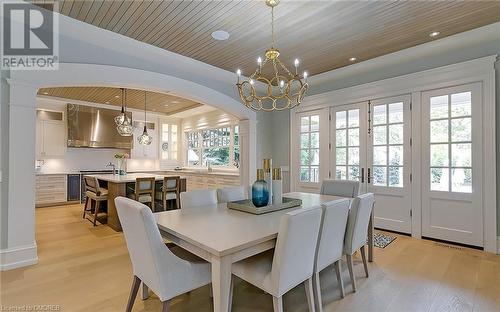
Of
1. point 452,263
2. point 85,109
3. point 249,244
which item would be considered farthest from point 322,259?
point 85,109

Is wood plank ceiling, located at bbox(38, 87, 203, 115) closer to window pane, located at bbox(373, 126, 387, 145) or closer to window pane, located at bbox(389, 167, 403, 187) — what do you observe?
window pane, located at bbox(373, 126, 387, 145)

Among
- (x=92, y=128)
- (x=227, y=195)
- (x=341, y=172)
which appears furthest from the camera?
(x=92, y=128)

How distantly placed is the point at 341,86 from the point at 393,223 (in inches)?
98.6

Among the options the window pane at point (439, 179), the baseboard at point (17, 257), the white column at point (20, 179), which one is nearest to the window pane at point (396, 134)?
the window pane at point (439, 179)

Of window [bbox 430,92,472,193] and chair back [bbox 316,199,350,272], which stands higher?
window [bbox 430,92,472,193]

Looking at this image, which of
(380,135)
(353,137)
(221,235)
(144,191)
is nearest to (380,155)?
(380,135)

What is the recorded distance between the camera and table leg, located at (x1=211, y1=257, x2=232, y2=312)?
1396 millimetres

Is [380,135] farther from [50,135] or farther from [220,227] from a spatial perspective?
[50,135]

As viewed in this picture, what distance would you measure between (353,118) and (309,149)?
1037 mm

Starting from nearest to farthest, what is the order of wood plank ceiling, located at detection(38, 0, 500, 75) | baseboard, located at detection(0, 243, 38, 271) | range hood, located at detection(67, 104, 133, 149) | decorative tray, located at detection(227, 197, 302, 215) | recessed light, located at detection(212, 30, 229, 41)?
decorative tray, located at detection(227, 197, 302, 215) < wood plank ceiling, located at detection(38, 0, 500, 75) < baseboard, located at detection(0, 243, 38, 271) < recessed light, located at detection(212, 30, 229, 41) < range hood, located at detection(67, 104, 133, 149)

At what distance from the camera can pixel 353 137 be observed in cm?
431

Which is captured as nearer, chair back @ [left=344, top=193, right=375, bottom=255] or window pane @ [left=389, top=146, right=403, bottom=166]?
chair back @ [left=344, top=193, right=375, bottom=255]

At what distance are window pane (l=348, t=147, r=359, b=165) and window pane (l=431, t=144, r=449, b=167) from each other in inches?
41.6
